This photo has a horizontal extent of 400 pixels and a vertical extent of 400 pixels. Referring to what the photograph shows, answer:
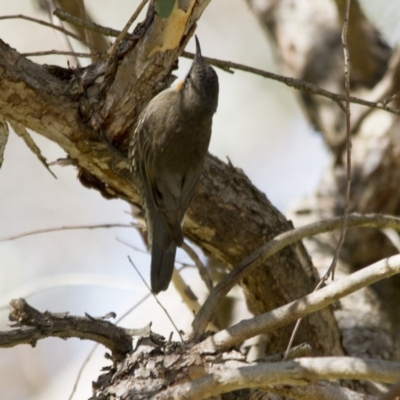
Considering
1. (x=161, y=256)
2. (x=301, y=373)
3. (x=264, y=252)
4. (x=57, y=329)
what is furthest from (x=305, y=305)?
(x=161, y=256)

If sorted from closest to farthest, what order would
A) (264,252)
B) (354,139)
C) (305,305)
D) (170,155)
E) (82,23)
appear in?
(305,305) < (82,23) < (264,252) < (170,155) < (354,139)

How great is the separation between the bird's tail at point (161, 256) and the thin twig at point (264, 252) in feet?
1.13

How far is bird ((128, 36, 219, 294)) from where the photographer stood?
10.2 ft

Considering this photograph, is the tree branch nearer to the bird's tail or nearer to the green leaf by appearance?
the bird's tail

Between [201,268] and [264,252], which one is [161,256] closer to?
[201,268]

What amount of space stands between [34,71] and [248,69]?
852 mm

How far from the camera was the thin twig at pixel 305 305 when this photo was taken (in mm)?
2266

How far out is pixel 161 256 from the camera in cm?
321

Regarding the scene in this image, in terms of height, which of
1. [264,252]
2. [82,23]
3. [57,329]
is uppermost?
[82,23]

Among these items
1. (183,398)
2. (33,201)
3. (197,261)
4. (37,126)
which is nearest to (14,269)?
(33,201)

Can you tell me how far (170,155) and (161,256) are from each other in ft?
1.59

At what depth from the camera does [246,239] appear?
3.25 meters

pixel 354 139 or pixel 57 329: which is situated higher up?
pixel 354 139

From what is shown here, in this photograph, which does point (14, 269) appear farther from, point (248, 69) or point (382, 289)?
point (248, 69)
